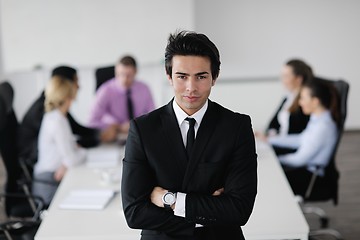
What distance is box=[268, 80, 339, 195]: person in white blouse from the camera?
3.70 m

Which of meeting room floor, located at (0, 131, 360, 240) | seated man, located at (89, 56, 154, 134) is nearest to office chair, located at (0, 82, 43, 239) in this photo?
meeting room floor, located at (0, 131, 360, 240)

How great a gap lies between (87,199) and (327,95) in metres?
1.78

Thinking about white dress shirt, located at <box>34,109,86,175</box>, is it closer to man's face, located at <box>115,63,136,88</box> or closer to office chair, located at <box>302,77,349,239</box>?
man's face, located at <box>115,63,136,88</box>

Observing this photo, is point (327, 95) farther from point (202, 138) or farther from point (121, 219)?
point (202, 138)

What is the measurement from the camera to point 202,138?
1914 mm

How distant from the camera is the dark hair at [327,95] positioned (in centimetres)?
375

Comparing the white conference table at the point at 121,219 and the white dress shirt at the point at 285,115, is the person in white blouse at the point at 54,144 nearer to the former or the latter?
the white conference table at the point at 121,219

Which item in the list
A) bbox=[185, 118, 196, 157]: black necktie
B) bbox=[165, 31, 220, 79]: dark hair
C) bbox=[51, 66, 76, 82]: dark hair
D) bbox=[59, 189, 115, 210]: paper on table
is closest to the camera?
bbox=[165, 31, 220, 79]: dark hair

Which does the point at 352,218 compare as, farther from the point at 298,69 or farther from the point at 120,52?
the point at 120,52

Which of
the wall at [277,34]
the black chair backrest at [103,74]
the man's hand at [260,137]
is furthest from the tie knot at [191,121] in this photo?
the wall at [277,34]

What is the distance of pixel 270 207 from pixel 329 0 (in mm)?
3706

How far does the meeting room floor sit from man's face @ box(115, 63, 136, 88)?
3.60ft

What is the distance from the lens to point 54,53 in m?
5.56

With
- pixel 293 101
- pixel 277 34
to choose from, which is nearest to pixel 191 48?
pixel 293 101
